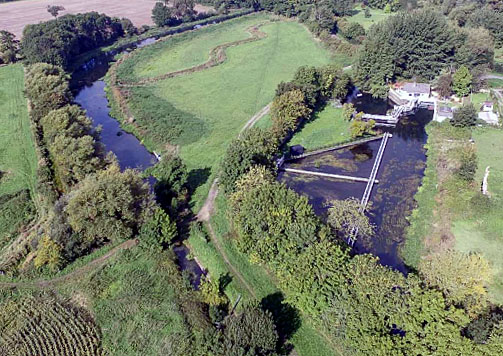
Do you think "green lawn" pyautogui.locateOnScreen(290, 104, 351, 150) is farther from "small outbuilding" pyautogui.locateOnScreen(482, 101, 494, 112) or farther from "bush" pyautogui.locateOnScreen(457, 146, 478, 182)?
"small outbuilding" pyautogui.locateOnScreen(482, 101, 494, 112)

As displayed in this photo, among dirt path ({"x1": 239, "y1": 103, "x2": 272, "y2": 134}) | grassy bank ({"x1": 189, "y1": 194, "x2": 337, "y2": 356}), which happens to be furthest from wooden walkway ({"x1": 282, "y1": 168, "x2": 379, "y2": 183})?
dirt path ({"x1": 239, "y1": 103, "x2": 272, "y2": 134})

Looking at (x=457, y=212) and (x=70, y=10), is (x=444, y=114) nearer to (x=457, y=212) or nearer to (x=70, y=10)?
(x=457, y=212)

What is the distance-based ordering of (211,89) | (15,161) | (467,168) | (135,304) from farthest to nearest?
(211,89), (15,161), (467,168), (135,304)

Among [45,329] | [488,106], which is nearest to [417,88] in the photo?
[488,106]

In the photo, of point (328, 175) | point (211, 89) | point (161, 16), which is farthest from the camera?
point (161, 16)

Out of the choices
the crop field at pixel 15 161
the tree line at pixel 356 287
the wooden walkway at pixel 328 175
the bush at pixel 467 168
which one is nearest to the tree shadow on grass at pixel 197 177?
the tree line at pixel 356 287

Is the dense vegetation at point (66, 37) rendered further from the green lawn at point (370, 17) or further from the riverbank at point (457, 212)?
the riverbank at point (457, 212)
